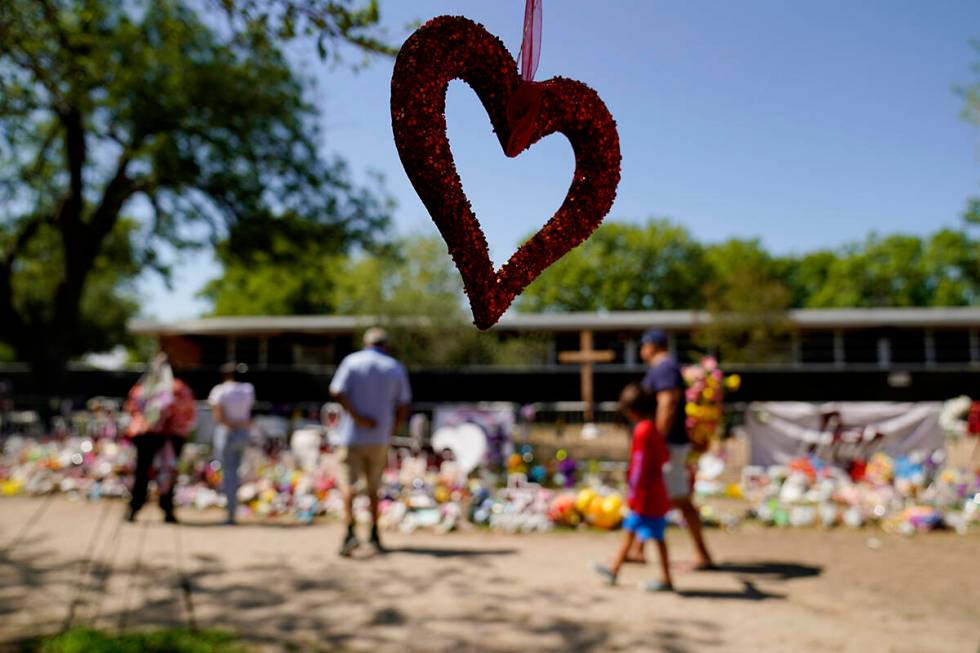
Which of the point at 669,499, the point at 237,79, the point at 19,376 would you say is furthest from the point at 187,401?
the point at 19,376

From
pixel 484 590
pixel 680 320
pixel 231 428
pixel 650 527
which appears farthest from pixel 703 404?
pixel 680 320

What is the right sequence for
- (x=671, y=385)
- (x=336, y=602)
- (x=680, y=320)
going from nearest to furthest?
(x=336, y=602), (x=671, y=385), (x=680, y=320)

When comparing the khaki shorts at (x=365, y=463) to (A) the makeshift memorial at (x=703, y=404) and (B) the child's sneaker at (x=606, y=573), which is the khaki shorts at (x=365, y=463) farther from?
(A) the makeshift memorial at (x=703, y=404)

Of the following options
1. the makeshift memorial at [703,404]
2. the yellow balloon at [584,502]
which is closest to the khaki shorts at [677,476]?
the makeshift memorial at [703,404]

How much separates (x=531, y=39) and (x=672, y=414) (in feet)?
17.9

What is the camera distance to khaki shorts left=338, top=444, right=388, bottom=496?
7.16 meters

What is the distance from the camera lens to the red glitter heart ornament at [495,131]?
1.04 m

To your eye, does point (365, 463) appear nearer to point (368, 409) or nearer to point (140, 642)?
point (368, 409)

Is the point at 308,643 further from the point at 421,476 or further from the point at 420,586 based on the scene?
the point at 421,476

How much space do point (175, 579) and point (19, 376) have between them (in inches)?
1112

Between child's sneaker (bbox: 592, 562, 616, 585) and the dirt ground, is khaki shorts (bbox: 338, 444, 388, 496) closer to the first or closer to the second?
the dirt ground

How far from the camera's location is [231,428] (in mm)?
8820

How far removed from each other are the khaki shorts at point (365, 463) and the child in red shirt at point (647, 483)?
8.00 ft

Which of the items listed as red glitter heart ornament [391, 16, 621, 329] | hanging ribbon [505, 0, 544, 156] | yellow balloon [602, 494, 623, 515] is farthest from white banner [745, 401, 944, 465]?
hanging ribbon [505, 0, 544, 156]
